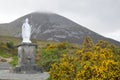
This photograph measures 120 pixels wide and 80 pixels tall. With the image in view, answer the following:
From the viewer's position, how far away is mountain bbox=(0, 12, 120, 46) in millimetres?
135500

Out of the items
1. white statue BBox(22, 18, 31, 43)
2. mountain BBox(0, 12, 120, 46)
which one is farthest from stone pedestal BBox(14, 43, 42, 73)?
mountain BBox(0, 12, 120, 46)

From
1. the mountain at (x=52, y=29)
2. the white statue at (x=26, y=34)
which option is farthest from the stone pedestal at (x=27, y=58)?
the mountain at (x=52, y=29)

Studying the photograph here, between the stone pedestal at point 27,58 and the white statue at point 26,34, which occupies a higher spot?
the white statue at point 26,34

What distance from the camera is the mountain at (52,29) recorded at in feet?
445

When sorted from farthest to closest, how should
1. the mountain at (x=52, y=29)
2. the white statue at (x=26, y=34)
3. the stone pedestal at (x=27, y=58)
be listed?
the mountain at (x=52, y=29) < the white statue at (x=26, y=34) < the stone pedestal at (x=27, y=58)

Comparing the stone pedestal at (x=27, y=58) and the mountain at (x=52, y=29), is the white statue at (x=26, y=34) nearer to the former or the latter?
the stone pedestal at (x=27, y=58)

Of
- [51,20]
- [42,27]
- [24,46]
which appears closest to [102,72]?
[24,46]

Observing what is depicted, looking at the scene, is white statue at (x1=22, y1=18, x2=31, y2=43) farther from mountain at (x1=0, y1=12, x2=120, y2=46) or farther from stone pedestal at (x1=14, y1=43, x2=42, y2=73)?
mountain at (x1=0, y1=12, x2=120, y2=46)

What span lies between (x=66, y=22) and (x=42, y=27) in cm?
1039

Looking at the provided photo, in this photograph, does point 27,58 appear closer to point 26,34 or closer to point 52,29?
point 26,34

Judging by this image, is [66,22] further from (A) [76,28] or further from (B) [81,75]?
(B) [81,75]

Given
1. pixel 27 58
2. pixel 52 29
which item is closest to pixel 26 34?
pixel 27 58

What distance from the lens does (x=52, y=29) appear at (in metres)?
148

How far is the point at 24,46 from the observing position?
2745 centimetres
